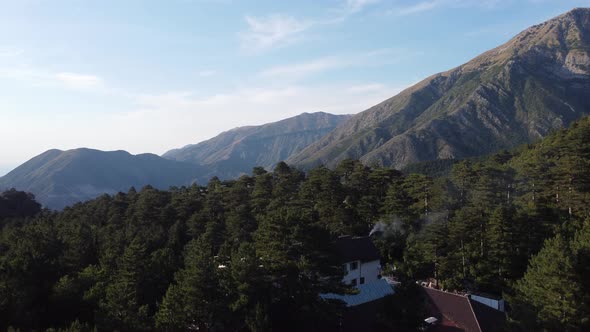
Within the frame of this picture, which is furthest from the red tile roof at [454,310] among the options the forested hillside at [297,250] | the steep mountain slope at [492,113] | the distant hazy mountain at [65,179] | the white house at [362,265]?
the distant hazy mountain at [65,179]

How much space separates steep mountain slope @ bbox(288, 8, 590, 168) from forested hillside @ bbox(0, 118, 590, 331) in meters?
104

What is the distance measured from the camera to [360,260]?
26.8 m

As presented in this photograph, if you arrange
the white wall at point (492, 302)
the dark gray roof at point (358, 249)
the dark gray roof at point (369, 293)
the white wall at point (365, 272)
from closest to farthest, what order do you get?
the dark gray roof at point (369, 293)
the white wall at point (492, 302)
the dark gray roof at point (358, 249)
the white wall at point (365, 272)

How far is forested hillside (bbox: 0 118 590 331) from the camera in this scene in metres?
16.1

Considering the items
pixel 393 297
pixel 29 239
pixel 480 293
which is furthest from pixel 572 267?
pixel 29 239

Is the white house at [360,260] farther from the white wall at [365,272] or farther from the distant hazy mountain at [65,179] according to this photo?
the distant hazy mountain at [65,179]

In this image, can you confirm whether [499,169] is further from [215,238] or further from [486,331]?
[215,238]

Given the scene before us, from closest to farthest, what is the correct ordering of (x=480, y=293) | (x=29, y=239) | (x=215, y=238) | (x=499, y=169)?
(x=29, y=239)
(x=480, y=293)
(x=215, y=238)
(x=499, y=169)

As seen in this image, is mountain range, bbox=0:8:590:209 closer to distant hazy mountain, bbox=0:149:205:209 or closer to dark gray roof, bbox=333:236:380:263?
distant hazy mountain, bbox=0:149:205:209

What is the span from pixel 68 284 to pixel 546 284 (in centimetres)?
1970

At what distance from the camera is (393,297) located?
17125 mm

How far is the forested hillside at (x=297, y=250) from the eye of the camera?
53.0ft

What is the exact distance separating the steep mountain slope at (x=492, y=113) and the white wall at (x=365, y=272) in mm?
111088

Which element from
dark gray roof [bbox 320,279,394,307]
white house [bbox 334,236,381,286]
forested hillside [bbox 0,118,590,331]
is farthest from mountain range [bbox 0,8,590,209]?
dark gray roof [bbox 320,279,394,307]
